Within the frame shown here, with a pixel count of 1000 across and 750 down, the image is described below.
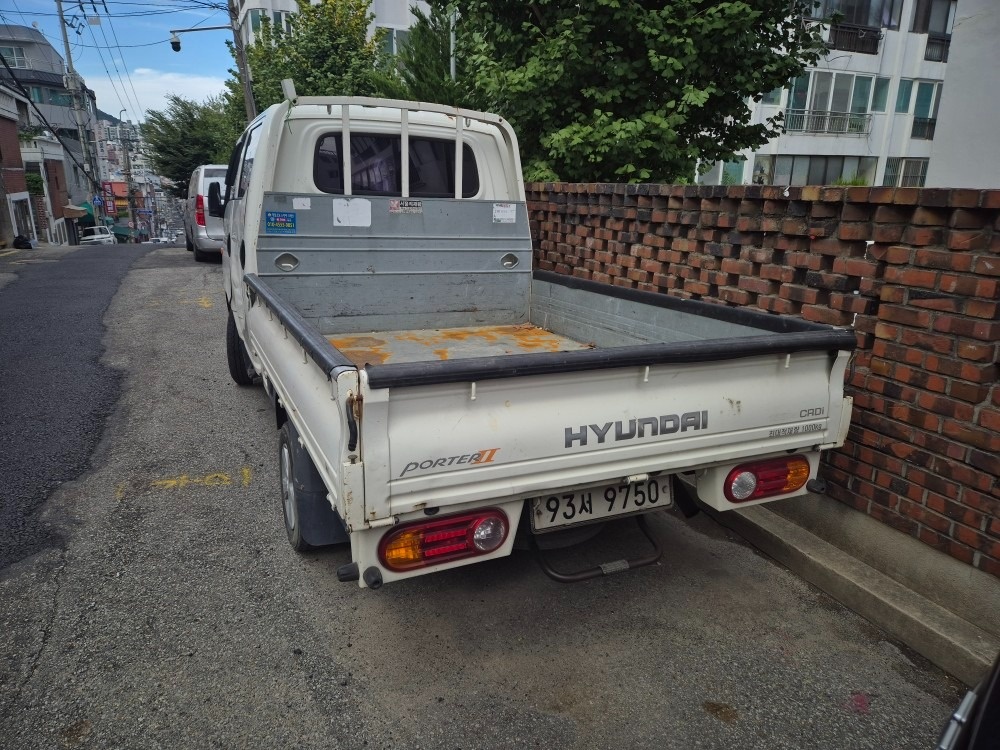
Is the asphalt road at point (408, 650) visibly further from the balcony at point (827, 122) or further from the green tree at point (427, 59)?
the balcony at point (827, 122)

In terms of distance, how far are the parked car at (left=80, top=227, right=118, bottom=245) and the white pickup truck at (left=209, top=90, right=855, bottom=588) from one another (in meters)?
37.3

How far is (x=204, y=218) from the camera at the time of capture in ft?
46.2

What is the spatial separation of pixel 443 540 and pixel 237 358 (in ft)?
14.4

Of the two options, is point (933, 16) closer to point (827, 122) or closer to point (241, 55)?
point (827, 122)

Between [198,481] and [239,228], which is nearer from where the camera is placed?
[198,481]

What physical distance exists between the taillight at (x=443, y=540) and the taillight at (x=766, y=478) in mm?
1077

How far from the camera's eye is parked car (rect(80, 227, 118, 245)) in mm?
39062

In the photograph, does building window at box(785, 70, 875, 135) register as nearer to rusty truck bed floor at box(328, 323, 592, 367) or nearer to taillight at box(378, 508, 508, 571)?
rusty truck bed floor at box(328, 323, 592, 367)

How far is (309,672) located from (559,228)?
15.8ft

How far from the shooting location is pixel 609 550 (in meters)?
3.65

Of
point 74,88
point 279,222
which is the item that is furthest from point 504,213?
point 74,88

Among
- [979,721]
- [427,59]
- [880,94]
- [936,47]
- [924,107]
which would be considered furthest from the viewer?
[924,107]

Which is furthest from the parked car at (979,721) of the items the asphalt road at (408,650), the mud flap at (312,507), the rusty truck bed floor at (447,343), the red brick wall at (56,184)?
the red brick wall at (56,184)

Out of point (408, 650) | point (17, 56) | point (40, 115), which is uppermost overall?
point (17, 56)
